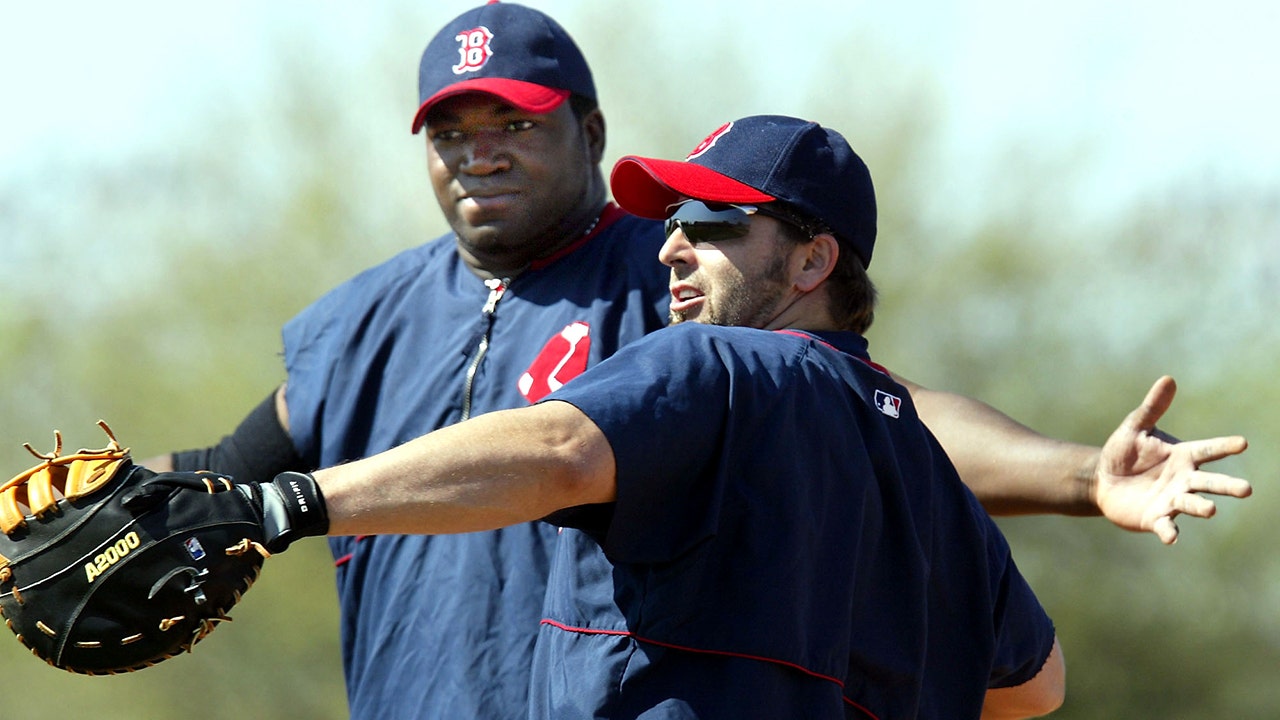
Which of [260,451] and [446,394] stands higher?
[446,394]

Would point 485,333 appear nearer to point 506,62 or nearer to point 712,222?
point 506,62

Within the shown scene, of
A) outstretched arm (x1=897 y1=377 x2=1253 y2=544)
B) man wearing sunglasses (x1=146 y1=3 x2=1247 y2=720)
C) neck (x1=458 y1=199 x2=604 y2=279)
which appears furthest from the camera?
neck (x1=458 y1=199 x2=604 y2=279)

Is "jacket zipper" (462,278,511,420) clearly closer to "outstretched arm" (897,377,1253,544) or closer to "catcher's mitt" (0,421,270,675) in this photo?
"outstretched arm" (897,377,1253,544)

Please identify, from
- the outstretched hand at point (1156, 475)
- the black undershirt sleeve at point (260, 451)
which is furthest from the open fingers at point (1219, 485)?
the black undershirt sleeve at point (260, 451)

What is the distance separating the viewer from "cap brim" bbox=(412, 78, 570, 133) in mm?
3158

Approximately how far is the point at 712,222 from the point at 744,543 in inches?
25.5

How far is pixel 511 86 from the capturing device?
3.18 meters

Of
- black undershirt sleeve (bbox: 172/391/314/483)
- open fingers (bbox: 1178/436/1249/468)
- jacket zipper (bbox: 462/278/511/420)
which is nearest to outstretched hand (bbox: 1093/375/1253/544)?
open fingers (bbox: 1178/436/1249/468)

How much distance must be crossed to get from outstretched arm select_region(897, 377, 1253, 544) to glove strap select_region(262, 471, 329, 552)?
4.65 ft

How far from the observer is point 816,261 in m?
2.46

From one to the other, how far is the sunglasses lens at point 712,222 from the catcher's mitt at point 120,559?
3.15 ft

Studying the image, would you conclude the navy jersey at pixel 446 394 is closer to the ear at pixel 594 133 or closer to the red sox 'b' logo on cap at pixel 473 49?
the ear at pixel 594 133

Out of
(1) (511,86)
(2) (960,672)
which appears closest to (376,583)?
(1) (511,86)

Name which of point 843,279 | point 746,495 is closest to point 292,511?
point 746,495
